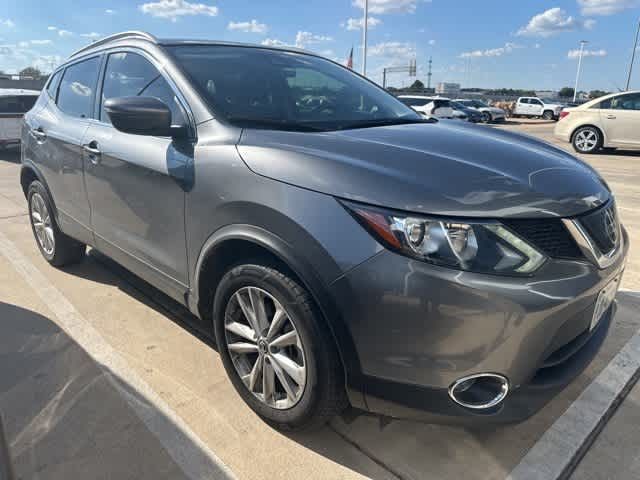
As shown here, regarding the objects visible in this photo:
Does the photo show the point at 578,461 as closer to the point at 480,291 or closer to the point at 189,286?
the point at 480,291

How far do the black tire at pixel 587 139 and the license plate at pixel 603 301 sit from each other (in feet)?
36.7

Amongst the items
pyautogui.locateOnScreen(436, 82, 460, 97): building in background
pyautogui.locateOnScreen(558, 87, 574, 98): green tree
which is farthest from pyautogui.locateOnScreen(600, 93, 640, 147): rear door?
pyautogui.locateOnScreen(558, 87, 574, 98): green tree

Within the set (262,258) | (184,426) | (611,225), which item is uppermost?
(611,225)

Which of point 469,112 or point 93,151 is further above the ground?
point 93,151

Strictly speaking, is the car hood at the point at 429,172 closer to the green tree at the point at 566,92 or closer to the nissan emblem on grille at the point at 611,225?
the nissan emblem on grille at the point at 611,225

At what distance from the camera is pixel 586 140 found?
1177 centimetres

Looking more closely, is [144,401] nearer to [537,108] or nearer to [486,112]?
[486,112]

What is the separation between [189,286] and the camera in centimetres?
246

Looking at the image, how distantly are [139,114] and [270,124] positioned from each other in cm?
58

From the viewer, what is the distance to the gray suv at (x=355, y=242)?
5.27 ft

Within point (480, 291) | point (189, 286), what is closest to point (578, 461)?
point (480, 291)

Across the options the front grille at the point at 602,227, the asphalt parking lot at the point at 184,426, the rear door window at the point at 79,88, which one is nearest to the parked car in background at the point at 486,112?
the rear door window at the point at 79,88

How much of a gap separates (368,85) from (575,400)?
227cm

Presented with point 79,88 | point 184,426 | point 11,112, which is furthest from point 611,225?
point 11,112
